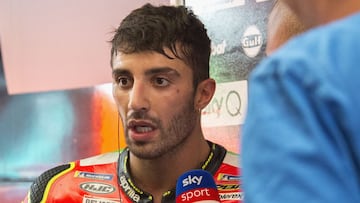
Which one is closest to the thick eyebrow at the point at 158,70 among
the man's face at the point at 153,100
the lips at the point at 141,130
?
the man's face at the point at 153,100

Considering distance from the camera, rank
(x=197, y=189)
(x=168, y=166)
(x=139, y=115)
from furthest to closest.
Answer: (x=168, y=166)
(x=139, y=115)
(x=197, y=189)

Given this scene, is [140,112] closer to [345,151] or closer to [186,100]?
[186,100]

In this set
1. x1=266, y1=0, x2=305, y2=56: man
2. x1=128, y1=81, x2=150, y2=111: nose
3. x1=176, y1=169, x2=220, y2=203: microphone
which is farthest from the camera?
x1=128, y1=81, x2=150, y2=111: nose

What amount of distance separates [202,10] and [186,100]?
0.36m

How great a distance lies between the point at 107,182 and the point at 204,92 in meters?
0.30

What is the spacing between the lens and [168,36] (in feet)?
4.49

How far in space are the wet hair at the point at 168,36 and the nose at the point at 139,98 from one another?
0.08m

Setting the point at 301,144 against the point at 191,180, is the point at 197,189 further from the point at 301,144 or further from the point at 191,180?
the point at 301,144

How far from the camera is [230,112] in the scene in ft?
5.15

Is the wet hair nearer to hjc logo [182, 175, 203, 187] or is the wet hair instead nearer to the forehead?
the forehead

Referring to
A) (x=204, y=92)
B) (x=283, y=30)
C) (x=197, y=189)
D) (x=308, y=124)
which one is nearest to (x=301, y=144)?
(x=308, y=124)

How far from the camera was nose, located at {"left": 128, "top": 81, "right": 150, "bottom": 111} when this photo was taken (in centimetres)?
131

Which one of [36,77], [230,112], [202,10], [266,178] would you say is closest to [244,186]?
[266,178]

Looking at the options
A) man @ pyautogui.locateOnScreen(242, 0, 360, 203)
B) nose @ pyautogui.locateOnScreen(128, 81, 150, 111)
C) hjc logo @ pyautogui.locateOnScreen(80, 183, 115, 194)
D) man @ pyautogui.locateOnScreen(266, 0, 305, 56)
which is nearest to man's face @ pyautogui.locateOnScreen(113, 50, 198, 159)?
nose @ pyautogui.locateOnScreen(128, 81, 150, 111)
